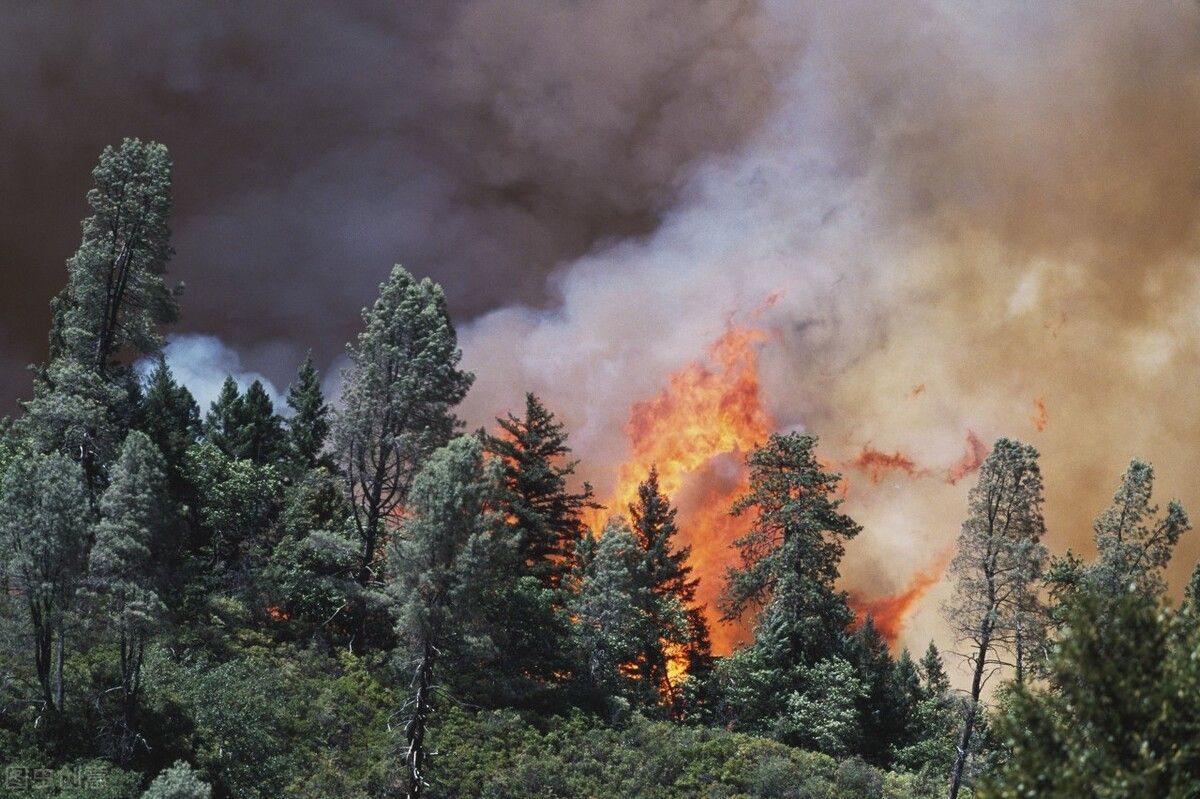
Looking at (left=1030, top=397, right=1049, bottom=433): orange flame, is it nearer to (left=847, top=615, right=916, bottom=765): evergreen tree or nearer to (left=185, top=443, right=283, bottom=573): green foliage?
(left=847, top=615, right=916, bottom=765): evergreen tree

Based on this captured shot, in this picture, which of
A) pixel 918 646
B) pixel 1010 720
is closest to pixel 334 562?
pixel 1010 720

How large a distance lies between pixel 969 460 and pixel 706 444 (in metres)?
20.2

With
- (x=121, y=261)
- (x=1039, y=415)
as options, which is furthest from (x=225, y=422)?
(x=1039, y=415)

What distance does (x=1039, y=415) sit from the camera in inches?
2975

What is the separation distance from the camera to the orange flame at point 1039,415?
75125 millimetres

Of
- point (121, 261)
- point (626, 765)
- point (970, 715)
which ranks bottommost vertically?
point (626, 765)

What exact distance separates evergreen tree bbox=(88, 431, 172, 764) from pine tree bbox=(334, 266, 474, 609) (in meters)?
12.1

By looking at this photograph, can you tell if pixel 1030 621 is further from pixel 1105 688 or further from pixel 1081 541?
pixel 1081 541

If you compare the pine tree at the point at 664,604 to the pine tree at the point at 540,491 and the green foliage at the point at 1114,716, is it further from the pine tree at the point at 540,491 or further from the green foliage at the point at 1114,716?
the green foliage at the point at 1114,716

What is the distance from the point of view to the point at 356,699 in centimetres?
3734

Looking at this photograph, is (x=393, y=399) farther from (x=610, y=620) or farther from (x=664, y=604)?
(x=664, y=604)

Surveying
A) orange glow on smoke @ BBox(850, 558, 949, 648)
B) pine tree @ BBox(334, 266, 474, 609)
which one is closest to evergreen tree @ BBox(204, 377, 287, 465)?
pine tree @ BBox(334, 266, 474, 609)

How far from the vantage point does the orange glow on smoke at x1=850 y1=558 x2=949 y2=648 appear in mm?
74562

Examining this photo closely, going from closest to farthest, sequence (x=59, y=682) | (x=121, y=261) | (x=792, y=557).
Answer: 1. (x=59, y=682)
2. (x=121, y=261)
3. (x=792, y=557)
